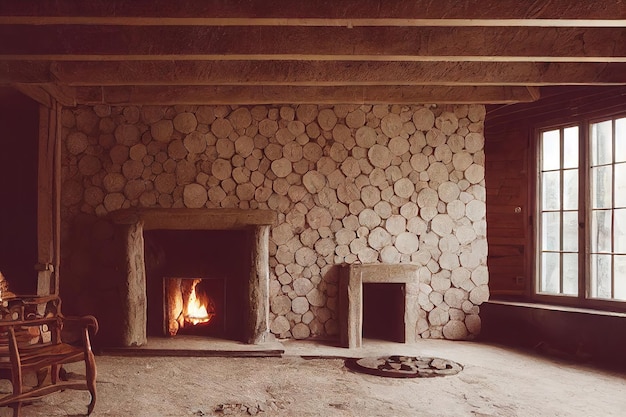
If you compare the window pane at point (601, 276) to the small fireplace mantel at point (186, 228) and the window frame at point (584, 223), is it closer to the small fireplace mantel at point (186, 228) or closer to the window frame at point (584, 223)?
the window frame at point (584, 223)

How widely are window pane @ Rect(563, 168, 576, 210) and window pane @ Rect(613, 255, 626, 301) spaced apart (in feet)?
2.29

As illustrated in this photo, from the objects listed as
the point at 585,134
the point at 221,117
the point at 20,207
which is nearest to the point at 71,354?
the point at 20,207

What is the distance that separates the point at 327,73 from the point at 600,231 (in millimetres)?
3004

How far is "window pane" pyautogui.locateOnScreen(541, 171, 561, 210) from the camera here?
20.0 feet

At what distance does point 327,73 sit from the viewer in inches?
194

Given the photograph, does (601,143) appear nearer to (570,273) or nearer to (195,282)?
(570,273)

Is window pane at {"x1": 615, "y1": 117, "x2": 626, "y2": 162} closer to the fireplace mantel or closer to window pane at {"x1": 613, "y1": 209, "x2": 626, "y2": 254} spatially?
window pane at {"x1": 613, "y1": 209, "x2": 626, "y2": 254}

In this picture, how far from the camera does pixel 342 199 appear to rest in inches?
243

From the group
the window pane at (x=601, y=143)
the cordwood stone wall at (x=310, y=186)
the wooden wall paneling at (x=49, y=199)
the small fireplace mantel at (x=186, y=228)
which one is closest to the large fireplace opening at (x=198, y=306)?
the small fireplace mantel at (x=186, y=228)

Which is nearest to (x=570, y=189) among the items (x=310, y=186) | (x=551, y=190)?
(x=551, y=190)

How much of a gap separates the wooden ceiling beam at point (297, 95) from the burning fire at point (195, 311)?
1.96 metres

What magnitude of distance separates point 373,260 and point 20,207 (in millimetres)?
3552

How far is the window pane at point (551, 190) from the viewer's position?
20.0 feet

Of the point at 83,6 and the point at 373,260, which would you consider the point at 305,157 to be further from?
the point at 83,6
